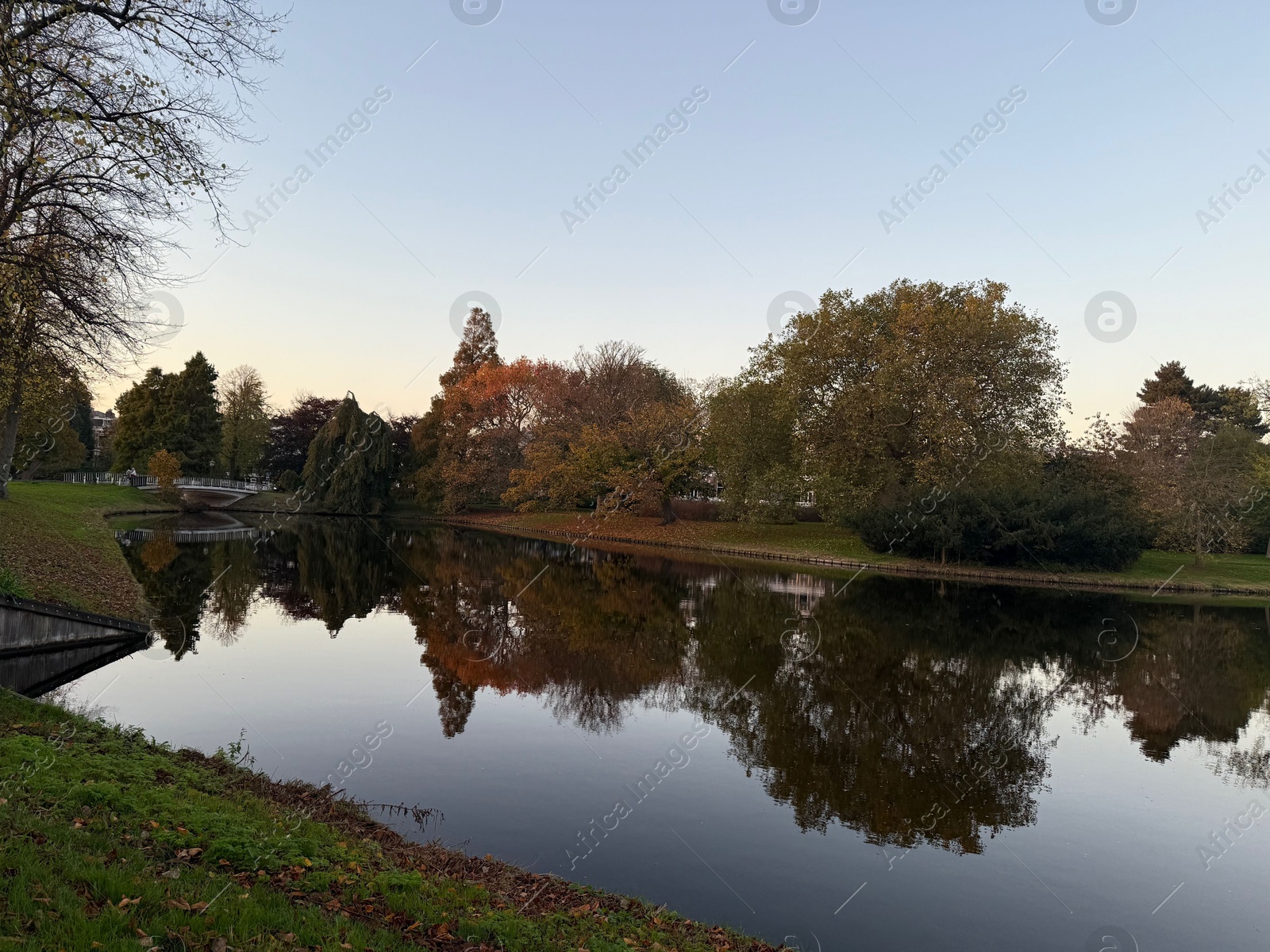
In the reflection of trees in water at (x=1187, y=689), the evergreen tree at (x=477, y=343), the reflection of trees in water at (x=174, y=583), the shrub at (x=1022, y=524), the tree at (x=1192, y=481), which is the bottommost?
the reflection of trees in water at (x=174, y=583)

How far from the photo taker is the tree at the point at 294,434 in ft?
258

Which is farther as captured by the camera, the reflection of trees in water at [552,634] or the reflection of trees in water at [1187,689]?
the reflection of trees in water at [552,634]

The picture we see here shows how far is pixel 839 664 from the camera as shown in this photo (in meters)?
16.9

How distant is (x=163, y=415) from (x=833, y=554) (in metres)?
56.2

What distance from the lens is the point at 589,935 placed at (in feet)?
19.1

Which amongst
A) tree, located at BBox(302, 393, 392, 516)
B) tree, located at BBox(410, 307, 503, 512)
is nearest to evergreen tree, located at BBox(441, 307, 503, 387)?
tree, located at BBox(410, 307, 503, 512)

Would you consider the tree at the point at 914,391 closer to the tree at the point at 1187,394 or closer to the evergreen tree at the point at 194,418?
the tree at the point at 1187,394

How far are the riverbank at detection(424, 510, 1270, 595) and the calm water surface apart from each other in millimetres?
11099

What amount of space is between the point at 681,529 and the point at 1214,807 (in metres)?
41.8

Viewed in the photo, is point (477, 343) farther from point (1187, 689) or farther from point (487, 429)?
point (1187, 689)

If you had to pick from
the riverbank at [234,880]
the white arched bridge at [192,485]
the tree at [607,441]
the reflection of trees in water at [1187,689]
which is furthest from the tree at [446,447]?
the riverbank at [234,880]

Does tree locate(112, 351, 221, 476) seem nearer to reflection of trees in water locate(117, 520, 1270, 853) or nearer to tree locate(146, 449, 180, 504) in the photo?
tree locate(146, 449, 180, 504)

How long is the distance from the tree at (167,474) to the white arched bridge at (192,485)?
1933 mm

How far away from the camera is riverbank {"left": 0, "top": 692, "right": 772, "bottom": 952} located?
457 cm
